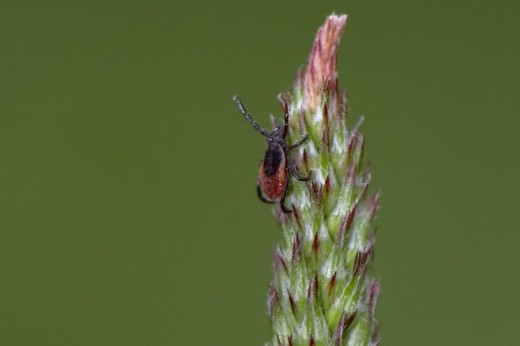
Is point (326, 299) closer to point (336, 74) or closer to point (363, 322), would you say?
point (363, 322)

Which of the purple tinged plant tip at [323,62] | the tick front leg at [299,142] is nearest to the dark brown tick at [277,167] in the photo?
the tick front leg at [299,142]

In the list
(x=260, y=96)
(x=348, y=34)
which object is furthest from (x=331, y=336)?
(x=348, y=34)

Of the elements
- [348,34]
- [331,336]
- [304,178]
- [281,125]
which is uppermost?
[348,34]

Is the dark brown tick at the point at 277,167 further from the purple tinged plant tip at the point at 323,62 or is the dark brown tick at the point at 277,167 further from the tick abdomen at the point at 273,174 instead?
the purple tinged plant tip at the point at 323,62

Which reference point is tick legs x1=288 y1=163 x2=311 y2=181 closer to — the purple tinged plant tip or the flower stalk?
the flower stalk

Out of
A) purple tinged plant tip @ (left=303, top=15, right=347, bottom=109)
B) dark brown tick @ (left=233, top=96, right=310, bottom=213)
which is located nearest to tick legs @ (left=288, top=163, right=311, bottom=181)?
dark brown tick @ (left=233, top=96, right=310, bottom=213)

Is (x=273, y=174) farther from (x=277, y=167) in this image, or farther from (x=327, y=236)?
(x=327, y=236)
